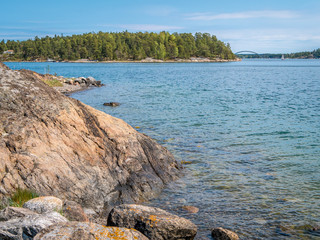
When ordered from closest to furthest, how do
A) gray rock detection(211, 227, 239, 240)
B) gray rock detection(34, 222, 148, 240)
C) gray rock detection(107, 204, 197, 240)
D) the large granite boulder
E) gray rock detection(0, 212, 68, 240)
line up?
A: gray rock detection(34, 222, 148, 240), gray rock detection(0, 212, 68, 240), gray rock detection(107, 204, 197, 240), gray rock detection(211, 227, 239, 240), the large granite boulder

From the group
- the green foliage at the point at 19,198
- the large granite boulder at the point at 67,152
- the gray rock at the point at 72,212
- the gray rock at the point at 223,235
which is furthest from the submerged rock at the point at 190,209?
the green foliage at the point at 19,198

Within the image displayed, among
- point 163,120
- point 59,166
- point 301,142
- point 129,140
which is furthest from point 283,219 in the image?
point 163,120

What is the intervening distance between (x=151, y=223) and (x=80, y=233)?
2.24 metres

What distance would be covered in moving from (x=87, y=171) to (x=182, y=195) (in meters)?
3.13

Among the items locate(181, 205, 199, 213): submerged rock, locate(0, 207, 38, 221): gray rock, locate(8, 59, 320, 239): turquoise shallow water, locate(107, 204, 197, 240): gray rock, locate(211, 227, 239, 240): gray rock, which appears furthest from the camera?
locate(181, 205, 199, 213): submerged rock

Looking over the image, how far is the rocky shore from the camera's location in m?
6.69

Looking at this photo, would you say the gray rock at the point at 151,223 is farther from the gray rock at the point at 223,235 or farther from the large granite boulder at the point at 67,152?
the large granite boulder at the point at 67,152

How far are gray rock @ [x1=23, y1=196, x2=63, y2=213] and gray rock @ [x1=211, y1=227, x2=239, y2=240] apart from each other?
3.61 meters

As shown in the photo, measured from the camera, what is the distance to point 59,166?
8.27 metres

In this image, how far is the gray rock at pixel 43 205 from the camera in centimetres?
657

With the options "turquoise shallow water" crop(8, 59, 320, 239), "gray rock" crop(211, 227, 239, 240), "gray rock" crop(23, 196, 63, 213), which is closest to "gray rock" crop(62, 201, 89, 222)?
"gray rock" crop(23, 196, 63, 213)

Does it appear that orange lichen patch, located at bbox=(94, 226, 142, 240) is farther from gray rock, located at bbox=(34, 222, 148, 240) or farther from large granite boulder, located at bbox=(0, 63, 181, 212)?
large granite boulder, located at bbox=(0, 63, 181, 212)

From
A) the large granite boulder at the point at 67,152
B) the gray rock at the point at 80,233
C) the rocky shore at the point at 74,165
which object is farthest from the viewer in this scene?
the large granite boulder at the point at 67,152

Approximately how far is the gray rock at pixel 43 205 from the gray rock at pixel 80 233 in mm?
2088
